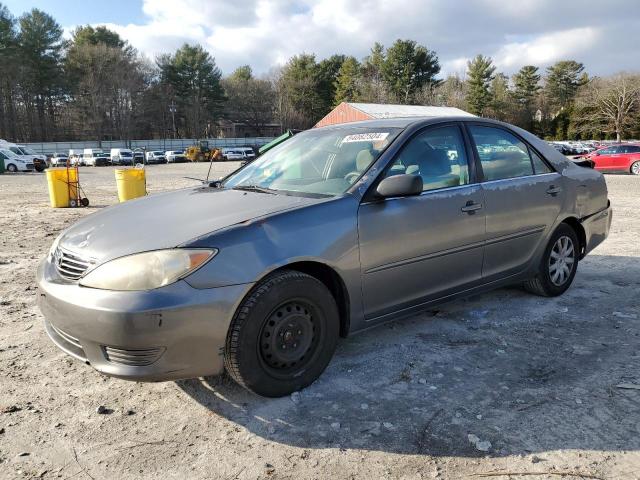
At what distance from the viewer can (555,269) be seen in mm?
4664

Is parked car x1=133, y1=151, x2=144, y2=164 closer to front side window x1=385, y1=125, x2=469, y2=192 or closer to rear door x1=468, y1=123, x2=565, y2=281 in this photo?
rear door x1=468, y1=123, x2=565, y2=281

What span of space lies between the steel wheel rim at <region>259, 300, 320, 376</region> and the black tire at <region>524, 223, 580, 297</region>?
249cm

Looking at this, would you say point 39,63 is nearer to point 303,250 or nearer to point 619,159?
point 619,159

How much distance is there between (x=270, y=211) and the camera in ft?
9.76

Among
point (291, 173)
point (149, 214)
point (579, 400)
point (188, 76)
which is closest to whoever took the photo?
point (579, 400)

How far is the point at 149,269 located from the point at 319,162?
1.64m

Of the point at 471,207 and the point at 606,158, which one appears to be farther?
the point at 606,158

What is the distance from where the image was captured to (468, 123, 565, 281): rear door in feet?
13.1

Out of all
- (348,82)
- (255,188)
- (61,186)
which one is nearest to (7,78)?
(348,82)

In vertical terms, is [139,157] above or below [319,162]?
below

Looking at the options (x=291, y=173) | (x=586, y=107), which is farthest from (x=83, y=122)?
(x=291, y=173)

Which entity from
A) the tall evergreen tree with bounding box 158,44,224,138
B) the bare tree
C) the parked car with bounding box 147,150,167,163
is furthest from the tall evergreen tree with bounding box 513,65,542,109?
the parked car with bounding box 147,150,167,163

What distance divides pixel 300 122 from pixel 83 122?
108 feet

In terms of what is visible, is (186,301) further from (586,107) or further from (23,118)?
(23,118)
